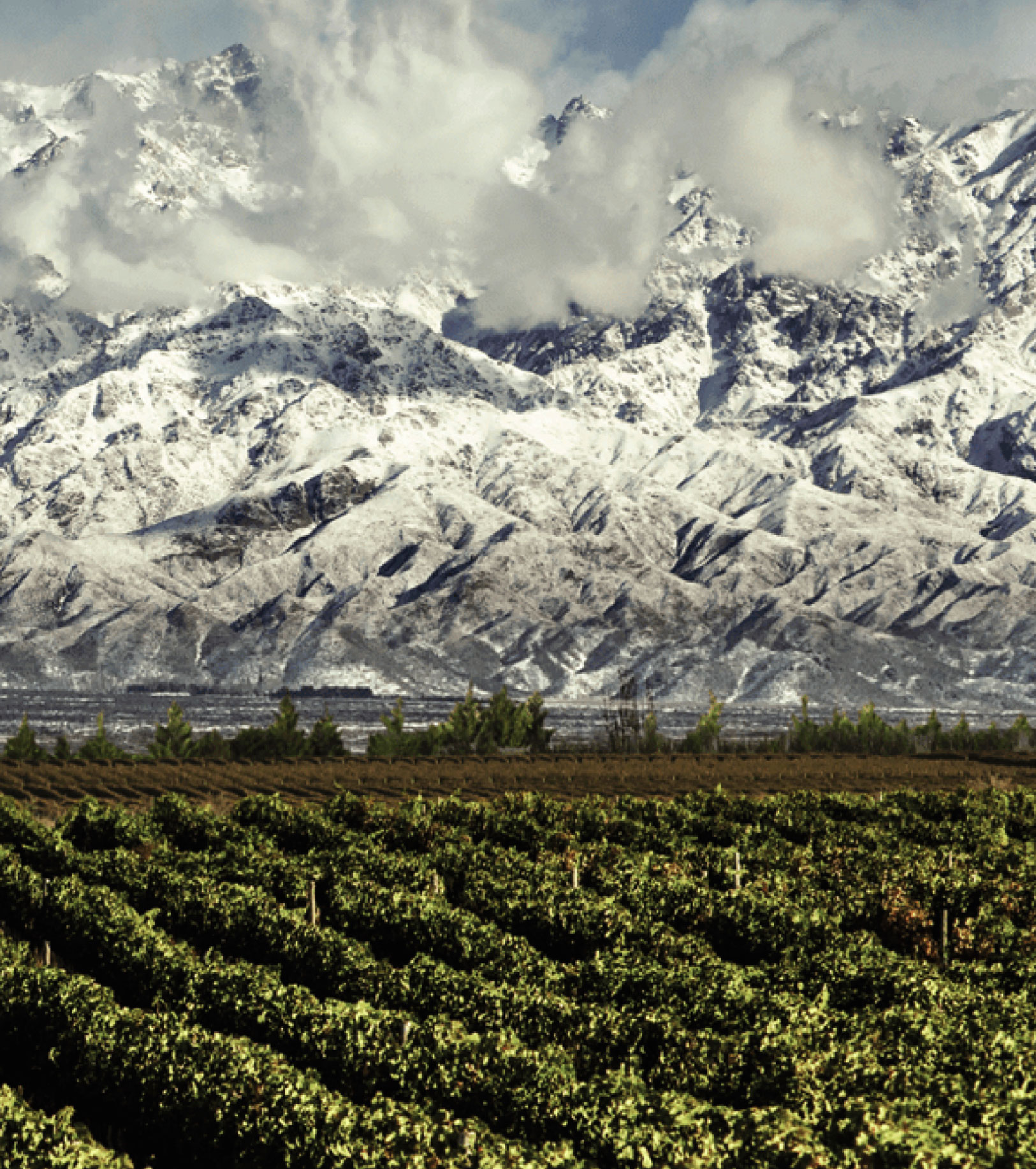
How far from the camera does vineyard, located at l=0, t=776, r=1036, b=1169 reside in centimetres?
1688

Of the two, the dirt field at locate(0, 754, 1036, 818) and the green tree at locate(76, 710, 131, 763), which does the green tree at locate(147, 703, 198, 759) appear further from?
the dirt field at locate(0, 754, 1036, 818)

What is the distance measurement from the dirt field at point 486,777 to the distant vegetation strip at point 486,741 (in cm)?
1157

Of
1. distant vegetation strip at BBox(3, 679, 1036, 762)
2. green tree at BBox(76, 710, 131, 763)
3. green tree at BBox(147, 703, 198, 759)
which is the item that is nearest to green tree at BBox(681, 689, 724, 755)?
distant vegetation strip at BBox(3, 679, 1036, 762)

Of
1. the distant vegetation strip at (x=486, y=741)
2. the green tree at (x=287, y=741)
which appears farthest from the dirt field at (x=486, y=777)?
the distant vegetation strip at (x=486, y=741)

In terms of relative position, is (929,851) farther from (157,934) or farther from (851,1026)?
(157,934)

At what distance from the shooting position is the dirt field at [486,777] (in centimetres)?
8294

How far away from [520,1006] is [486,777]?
243ft

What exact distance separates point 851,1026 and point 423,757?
101643 mm

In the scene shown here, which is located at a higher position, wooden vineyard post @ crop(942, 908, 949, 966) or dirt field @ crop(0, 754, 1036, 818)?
wooden vineyard post @ crop(942, 908, 949, 966)

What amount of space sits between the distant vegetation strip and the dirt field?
1157 centimetres

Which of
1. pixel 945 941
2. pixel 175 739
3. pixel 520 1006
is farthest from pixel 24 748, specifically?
pixel 520 1006

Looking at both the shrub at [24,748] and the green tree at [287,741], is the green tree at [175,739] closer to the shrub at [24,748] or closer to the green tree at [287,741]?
the green tree at [287,741]

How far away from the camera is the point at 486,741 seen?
141 metres

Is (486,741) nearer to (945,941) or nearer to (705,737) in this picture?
(705,737)
